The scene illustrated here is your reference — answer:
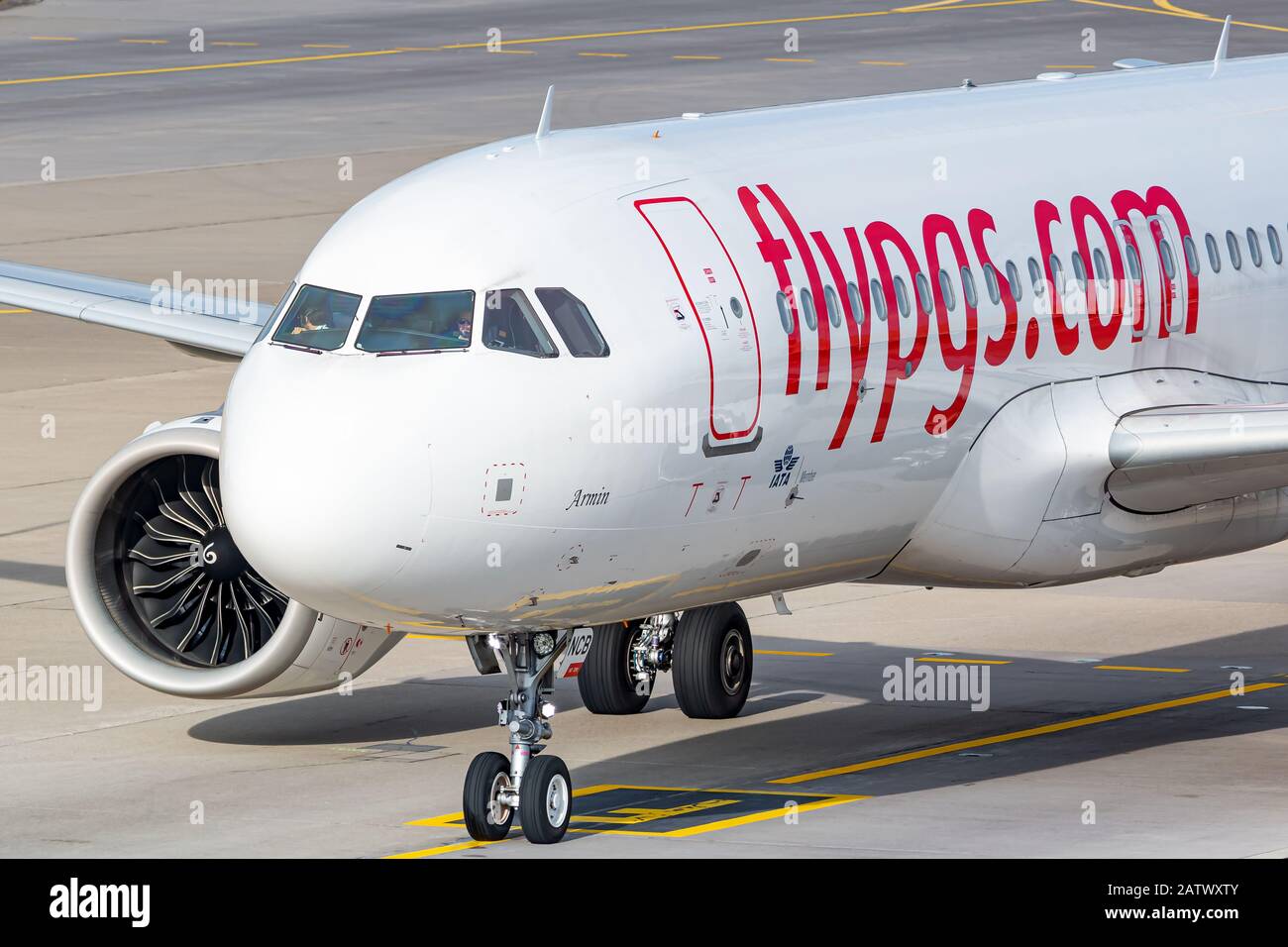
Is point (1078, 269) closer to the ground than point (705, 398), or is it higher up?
higher up

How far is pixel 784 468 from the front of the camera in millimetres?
17984

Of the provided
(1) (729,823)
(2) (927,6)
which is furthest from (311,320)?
(2) (927,6)

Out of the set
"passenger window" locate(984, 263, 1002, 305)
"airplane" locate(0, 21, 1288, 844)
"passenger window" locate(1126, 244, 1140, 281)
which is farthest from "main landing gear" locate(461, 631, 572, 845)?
"passenger window" locate(1126, 244, 1140, 281)

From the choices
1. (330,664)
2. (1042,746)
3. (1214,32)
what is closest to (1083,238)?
(1042,746)

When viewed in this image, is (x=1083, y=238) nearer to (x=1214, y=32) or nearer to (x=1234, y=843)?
(x=1234, y=843)

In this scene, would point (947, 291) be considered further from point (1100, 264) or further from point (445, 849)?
point (445, 849)

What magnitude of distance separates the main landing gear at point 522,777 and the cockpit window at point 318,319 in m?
2.41

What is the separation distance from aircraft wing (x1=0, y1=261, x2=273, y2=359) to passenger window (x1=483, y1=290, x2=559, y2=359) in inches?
286

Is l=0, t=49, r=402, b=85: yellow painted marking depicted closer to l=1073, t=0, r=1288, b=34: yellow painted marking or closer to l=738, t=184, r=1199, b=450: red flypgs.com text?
l=1073, t=0, r=1288, b=34: yellow painted marking

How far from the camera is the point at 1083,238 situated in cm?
2077

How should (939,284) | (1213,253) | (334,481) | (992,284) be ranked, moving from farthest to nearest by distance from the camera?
(1213,253) → (992,284) → (939,284) → (334,481)

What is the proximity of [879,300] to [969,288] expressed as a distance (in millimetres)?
1072

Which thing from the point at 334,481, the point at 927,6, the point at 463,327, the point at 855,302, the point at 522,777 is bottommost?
the point at 522,777

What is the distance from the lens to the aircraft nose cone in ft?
52.3
